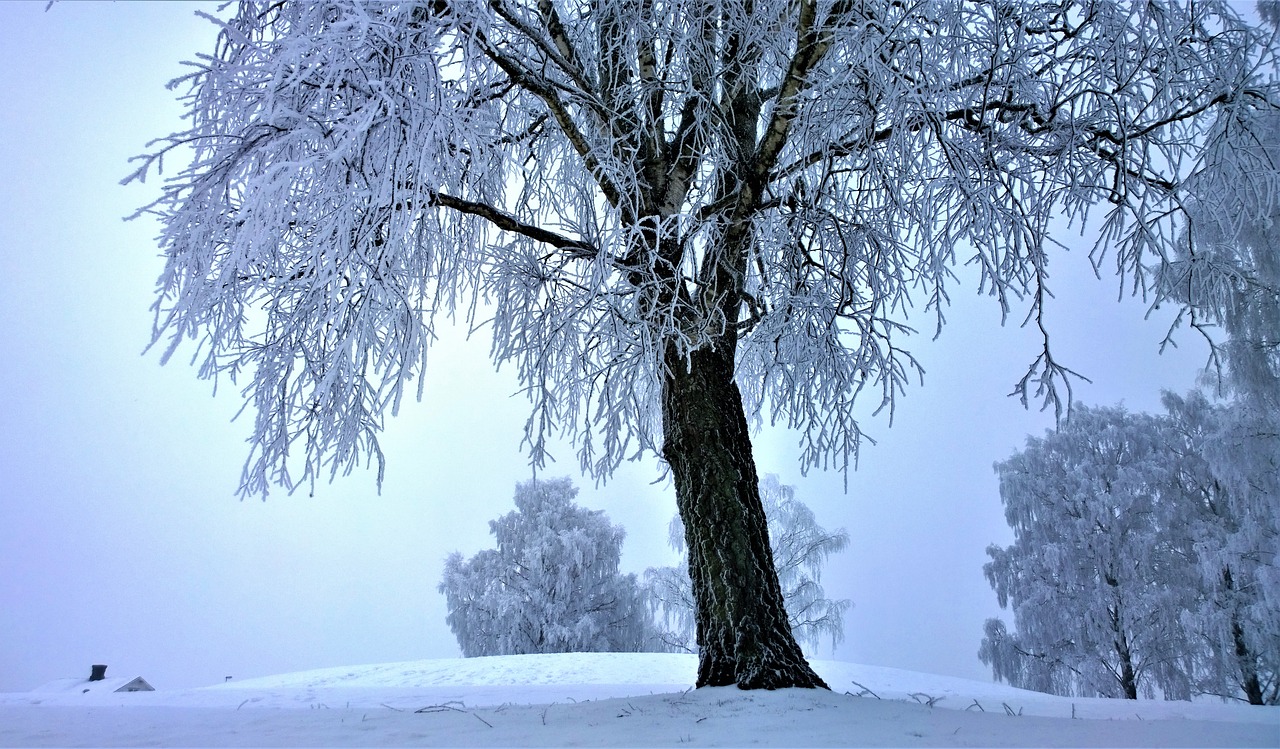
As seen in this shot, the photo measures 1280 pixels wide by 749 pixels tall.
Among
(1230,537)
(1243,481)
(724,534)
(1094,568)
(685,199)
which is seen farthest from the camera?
→ (1094,568)

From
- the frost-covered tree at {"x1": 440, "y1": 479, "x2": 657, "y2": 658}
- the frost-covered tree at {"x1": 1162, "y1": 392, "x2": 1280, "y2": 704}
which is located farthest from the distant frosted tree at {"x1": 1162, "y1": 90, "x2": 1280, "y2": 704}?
the frost-covered tree at {"x1": 440, "y1": 479, "x2": 657, "y2": 658}

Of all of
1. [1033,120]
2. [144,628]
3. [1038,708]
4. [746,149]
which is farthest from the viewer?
[144,628]

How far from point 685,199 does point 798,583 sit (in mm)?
7765

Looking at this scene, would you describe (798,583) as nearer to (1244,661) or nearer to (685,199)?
(1244,661)

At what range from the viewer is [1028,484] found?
327 inches

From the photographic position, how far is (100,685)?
6.08 metres

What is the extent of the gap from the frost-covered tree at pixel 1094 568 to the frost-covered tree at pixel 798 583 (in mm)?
1850

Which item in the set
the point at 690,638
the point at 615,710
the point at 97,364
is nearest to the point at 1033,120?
the point at 615,710

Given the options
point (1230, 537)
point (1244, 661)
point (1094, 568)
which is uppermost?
point (1230, 537)

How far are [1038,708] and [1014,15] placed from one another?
215 centimetres

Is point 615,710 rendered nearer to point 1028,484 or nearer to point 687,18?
point 687,18

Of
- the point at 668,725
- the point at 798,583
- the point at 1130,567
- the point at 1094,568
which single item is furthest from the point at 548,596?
the point at 668,725

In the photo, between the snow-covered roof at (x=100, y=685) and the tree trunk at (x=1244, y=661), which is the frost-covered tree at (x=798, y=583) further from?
the snow-covered roof at (x=100, y=685)

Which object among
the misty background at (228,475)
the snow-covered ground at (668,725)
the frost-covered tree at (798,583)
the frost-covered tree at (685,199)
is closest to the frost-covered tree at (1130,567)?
the misty background at (228,475)
